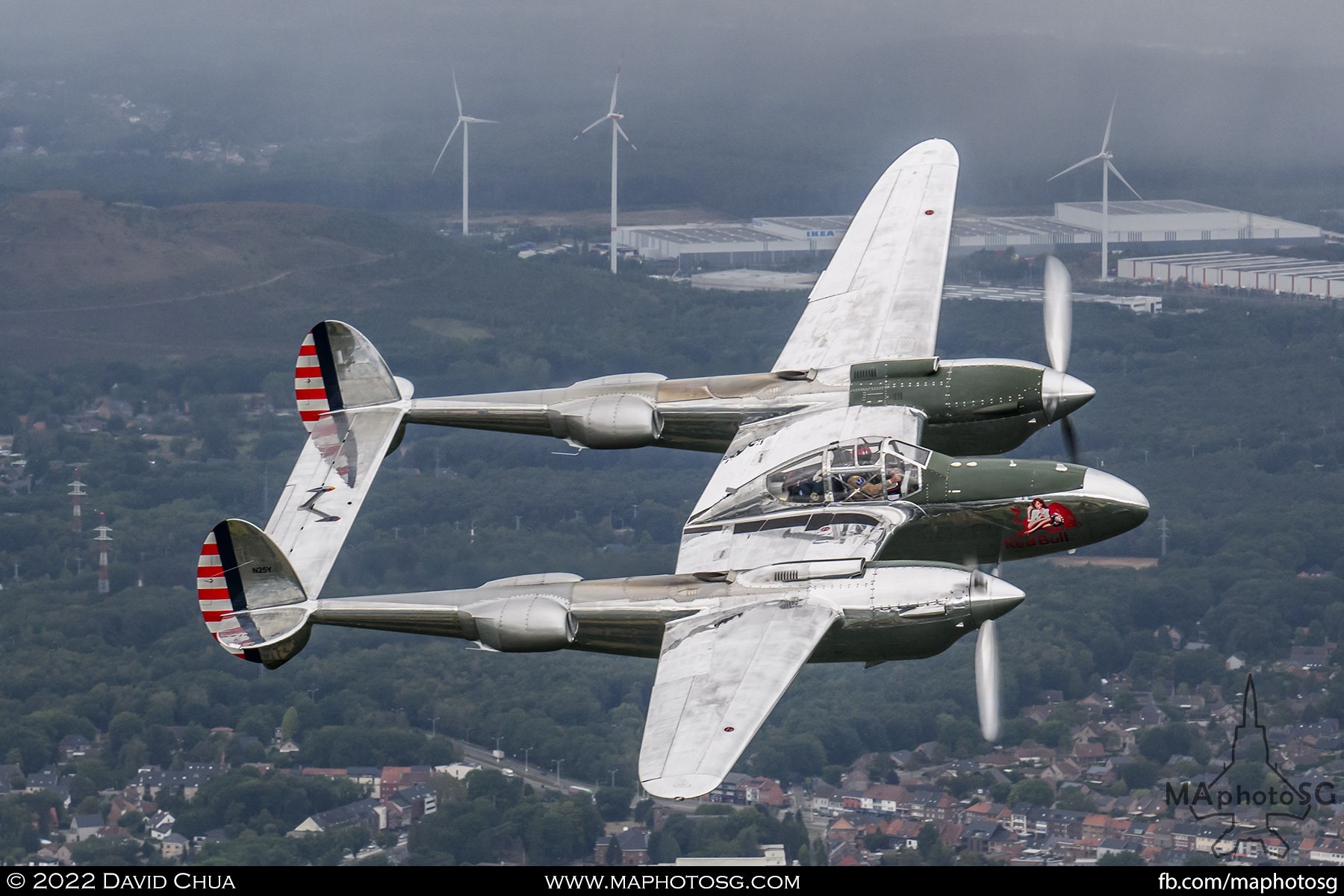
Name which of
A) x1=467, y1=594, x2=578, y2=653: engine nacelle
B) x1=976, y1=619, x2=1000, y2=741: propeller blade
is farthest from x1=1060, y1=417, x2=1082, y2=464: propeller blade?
x1=467, y1=594, x2=578, y2=653: engine nacelle

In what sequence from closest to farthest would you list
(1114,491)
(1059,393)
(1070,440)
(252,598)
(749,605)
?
(749,605), (252,598), (1114,491), (1059,393), (1070,440)

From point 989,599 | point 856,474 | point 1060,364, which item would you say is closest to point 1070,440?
point 1060,364

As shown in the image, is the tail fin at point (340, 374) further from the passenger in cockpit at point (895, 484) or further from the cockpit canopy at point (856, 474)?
the passenger in cockpit at point (895, 484)

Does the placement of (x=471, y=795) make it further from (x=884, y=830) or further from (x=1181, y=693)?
(x=1181, y=693)

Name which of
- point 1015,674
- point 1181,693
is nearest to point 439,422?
point 1015,674

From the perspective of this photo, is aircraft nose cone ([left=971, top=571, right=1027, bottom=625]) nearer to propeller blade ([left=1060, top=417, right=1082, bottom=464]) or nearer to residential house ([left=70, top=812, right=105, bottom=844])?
propeller blade ([left=1060, top=417, right=1082, bottom=464])

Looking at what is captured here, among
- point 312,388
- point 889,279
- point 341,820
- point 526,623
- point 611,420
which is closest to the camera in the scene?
point 526,623

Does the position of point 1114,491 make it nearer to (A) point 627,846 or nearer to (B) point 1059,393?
(B) point 1059,393

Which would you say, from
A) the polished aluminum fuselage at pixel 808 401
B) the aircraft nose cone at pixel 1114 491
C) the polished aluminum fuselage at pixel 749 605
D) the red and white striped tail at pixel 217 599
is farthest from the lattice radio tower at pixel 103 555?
the aircraft nose cone at pixel 1114 491
